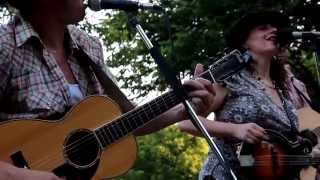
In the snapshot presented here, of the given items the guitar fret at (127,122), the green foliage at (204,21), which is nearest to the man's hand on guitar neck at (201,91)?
the guitar fret at (127,122)

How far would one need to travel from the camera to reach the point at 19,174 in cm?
265

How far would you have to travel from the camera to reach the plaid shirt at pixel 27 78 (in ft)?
9.46

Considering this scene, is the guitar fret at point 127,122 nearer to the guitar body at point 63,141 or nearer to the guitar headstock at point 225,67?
the guitar body at point 63,141

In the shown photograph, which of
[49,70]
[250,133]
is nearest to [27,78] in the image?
[49,70]

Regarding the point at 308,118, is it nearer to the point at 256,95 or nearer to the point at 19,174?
the point at 256,95

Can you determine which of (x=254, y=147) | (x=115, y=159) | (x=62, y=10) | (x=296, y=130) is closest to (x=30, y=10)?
(x=62, y=10)

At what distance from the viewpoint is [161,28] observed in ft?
30.7

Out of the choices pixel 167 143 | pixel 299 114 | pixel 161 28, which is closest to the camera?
pixel 299 114

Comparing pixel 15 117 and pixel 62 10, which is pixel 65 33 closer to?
pixel 62 10

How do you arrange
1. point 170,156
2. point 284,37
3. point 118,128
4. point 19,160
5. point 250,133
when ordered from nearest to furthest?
point 19,160
point 118,128
point 250,133
point 284,37
point 170,156

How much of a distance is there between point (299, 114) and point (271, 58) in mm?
403

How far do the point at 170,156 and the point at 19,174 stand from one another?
561 cm

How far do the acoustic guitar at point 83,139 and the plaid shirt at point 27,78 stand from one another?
7 centimetres

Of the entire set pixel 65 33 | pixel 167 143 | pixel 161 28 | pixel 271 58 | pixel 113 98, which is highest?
pixel 65 33
